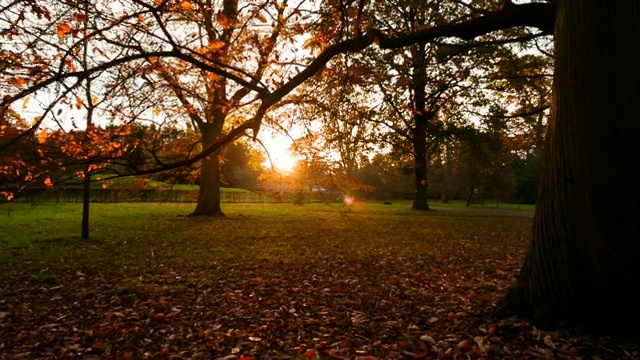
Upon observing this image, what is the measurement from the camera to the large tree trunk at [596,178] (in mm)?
3326

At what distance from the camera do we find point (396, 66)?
9688 millimetres

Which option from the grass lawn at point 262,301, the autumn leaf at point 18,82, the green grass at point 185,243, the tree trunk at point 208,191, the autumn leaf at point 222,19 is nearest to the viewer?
the grass lawn at point 262,301

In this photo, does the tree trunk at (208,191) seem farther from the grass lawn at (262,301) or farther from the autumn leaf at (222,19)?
the autumn leaf at (222,19)

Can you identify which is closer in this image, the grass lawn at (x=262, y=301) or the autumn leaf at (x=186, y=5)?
the grass lawn at (x=262, y=301)

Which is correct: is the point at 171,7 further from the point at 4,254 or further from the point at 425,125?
the point at 425,125

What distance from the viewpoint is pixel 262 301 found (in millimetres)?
5223

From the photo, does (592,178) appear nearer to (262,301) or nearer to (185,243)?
(262,301)

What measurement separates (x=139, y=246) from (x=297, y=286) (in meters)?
5.62

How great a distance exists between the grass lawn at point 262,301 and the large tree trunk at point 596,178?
36 centimetres

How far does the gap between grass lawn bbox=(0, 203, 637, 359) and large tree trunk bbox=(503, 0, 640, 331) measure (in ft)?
1.19

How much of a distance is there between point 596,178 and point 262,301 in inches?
160

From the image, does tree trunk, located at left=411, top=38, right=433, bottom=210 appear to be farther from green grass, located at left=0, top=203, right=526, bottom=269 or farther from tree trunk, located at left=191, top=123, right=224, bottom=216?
tree trunk, located at left=191, top=123, right=224, bottom=216

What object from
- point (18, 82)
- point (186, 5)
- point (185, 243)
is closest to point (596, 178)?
point (186, 5)

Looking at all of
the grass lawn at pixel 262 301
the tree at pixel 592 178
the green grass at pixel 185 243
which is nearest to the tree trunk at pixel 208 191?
the green grass at pixel 185 243
